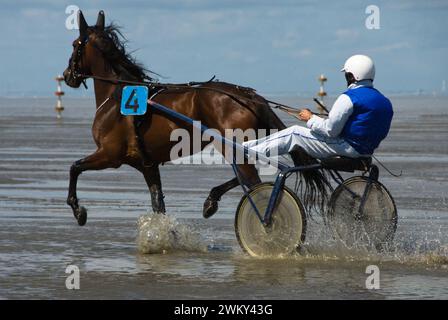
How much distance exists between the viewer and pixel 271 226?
11.4 metres

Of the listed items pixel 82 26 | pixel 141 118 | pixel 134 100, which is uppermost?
pixel 82 26

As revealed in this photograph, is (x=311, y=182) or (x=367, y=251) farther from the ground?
(x=311, y=182)

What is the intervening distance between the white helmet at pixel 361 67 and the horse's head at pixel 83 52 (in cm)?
335

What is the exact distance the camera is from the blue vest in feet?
36.3

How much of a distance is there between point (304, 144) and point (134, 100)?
2056mm

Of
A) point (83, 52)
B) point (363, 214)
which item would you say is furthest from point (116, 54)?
point (363, 214)

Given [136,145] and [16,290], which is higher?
[136,145]

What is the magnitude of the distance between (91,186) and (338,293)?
9546 millimetres

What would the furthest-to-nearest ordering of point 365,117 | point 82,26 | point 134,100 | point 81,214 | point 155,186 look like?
point 82,26 → point 155,186 → point 81,214 → point 134,100 → point 365,117

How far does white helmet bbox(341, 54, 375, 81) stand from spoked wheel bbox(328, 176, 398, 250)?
0.99 meters

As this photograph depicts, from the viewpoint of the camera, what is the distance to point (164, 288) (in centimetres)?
983

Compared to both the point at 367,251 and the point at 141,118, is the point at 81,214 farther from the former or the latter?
the point at 367,251
